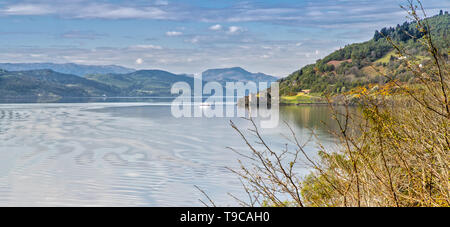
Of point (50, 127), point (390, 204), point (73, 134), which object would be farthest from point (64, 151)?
point (390, 204)

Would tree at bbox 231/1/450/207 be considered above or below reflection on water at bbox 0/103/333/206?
above

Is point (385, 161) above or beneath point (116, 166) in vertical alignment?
above

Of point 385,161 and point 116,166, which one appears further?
point 116,166

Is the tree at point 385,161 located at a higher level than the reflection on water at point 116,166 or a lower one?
higher

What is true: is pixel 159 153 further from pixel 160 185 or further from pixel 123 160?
pixel 160 185

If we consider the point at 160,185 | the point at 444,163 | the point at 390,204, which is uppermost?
the point at 444,163

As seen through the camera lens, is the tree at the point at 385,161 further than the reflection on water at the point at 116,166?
No

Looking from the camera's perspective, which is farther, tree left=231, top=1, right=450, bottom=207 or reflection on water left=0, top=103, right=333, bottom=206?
reflection on water left=0, top=103, right=333, bottom=206

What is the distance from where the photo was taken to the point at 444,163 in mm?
3211
